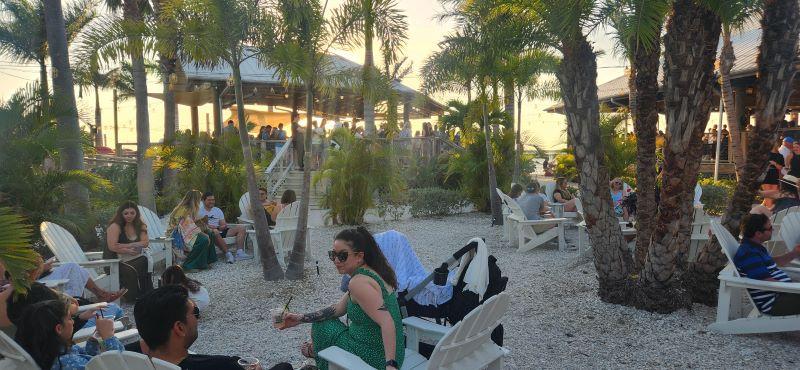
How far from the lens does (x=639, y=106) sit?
6508 mm

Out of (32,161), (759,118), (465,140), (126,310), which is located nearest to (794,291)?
(759,118)

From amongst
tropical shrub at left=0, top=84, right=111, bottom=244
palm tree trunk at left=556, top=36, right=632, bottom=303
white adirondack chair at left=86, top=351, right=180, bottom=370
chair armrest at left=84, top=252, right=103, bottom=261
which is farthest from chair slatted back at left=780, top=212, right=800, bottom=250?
tropical shrub at left=0, top=84, right=111, bottom=244

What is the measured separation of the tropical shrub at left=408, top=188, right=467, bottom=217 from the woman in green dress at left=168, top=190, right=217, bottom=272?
21.4 feet

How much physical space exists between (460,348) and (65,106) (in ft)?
24.0

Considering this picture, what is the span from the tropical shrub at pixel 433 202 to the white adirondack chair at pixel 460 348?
1039 centimetres

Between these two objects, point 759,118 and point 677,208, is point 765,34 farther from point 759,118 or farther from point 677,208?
point 677,208

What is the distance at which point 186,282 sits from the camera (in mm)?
5551

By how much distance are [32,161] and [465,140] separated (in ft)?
30.1

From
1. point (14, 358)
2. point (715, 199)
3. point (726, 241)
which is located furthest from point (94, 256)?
point (715, 199)

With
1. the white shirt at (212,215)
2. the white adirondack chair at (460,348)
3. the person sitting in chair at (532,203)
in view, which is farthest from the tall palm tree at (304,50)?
the white adirondack chair at (460,348)

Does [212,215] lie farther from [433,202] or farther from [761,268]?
[761,268]

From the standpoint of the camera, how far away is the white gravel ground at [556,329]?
4.59 meters

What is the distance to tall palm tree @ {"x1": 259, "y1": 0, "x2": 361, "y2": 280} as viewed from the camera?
22.9 feet

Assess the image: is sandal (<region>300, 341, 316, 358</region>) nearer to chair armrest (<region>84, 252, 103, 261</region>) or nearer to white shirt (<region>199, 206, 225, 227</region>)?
chair armrest (<region>84, 252, 103, 261</region>)
